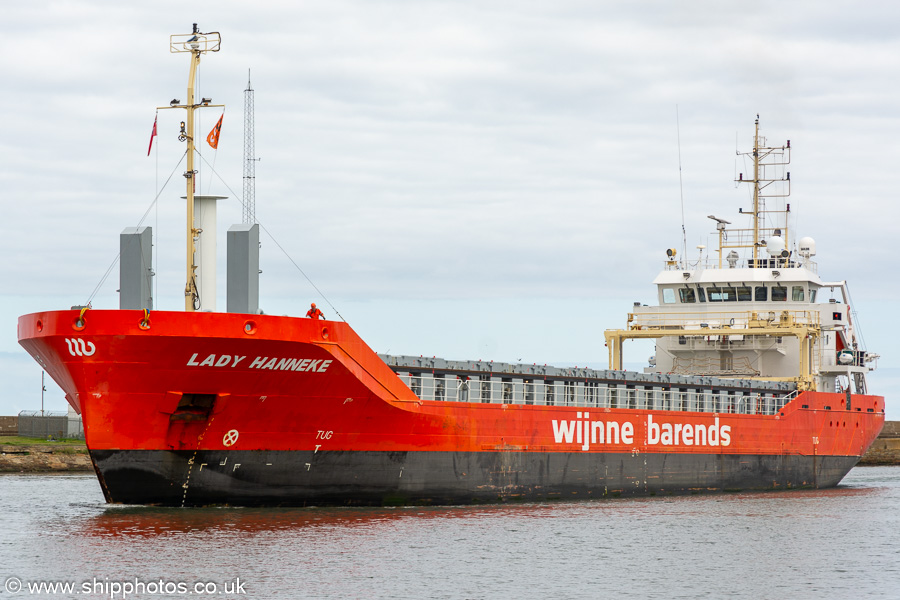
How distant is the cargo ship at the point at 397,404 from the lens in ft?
77.7

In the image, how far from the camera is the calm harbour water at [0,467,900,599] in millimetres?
19047

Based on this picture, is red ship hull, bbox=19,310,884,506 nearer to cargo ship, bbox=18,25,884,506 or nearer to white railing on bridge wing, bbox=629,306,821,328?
cargo ship, bbox=18,25,884,506

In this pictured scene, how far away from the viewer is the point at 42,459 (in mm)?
43594

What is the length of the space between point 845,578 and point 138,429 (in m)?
13.9

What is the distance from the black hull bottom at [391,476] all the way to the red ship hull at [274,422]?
30mm

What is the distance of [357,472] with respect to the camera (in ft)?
85.9

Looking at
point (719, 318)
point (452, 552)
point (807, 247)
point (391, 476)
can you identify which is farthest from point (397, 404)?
point (807, 247)

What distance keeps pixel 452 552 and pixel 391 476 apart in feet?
16.5

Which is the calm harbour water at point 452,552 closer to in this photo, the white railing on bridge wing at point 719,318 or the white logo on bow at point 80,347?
the white logo on bow at point 80,347

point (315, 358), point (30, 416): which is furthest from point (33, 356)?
point (30, 416)

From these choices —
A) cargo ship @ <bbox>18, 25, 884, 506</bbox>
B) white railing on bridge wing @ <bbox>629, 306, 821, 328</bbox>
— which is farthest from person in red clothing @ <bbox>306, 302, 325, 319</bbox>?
white railing on bridge wing @ <bbox>629, 306, 821, 328</bbox>

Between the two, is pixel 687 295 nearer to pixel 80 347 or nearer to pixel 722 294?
pixel 722 294

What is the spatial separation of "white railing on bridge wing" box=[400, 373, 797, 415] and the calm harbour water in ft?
9.67

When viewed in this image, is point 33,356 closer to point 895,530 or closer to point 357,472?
Result: point 357,472
